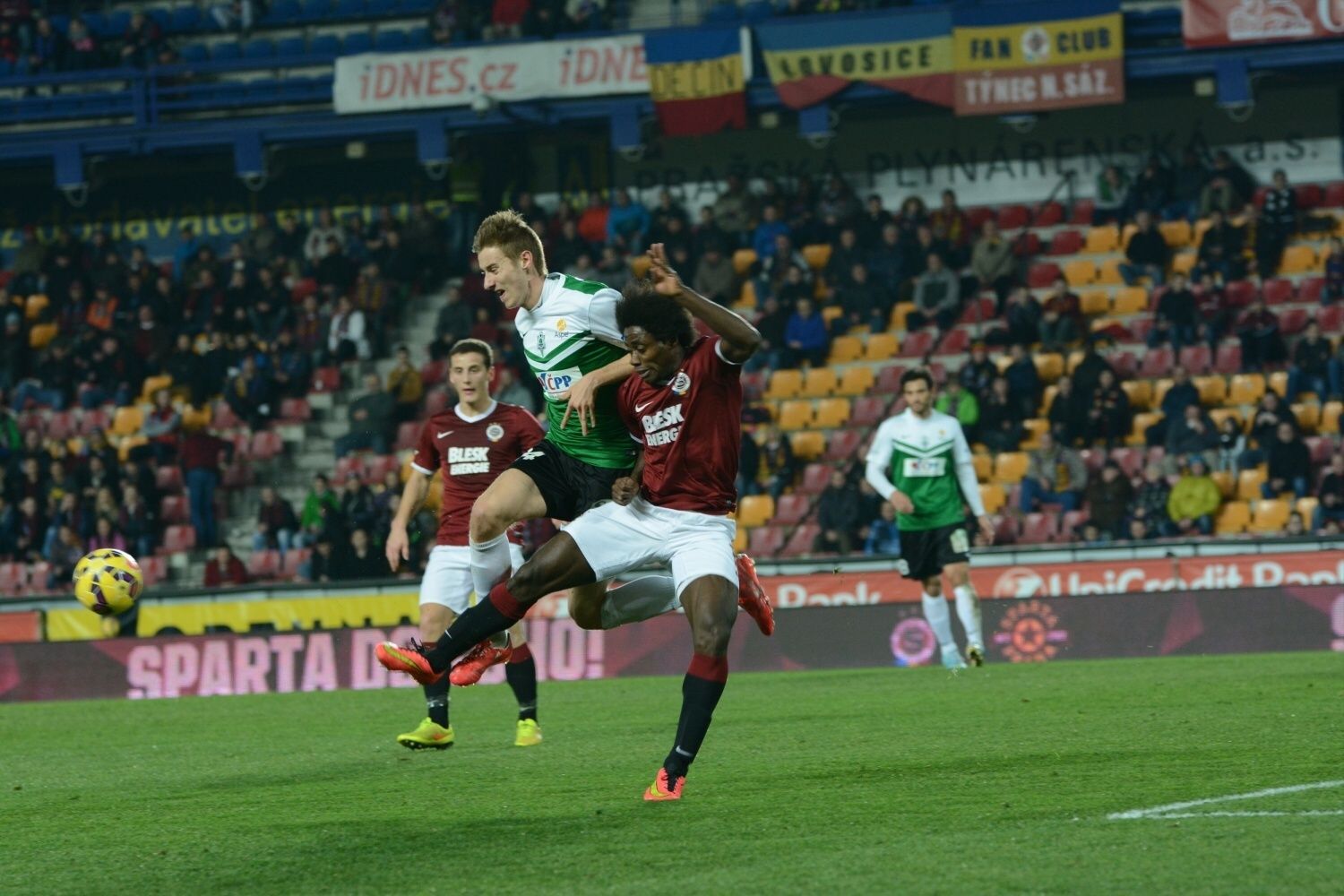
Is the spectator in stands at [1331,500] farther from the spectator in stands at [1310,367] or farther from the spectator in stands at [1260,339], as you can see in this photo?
the spectator in stands at [1260,339]

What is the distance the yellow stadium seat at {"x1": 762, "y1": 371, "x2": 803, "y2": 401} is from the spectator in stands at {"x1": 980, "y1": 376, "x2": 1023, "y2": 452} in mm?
2971

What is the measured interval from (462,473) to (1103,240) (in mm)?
15660

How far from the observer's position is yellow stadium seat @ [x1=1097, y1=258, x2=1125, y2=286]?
24516 millimetres

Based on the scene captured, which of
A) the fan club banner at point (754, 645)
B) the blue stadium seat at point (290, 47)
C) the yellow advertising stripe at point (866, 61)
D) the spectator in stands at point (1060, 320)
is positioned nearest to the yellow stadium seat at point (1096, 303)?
the spectator in stands at point (1060, 320)

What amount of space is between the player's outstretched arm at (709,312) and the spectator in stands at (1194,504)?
13558 millimetres

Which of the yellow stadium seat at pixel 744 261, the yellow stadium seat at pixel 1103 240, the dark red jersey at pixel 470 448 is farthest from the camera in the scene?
the yellow stadium seat at pixel 744 261

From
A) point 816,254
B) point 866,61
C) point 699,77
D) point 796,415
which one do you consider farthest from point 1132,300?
point 699,77

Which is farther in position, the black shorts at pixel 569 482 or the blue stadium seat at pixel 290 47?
the blue stadium seat at pixel 290 47

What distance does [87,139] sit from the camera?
28391mm

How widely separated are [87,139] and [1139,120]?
1476 centimetres

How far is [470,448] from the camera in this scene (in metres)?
11.1

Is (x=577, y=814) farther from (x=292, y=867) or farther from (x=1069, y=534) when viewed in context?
(x=1069, y=534)

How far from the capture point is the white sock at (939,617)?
1571 cm

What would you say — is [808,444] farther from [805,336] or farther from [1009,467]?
[1009,467]
